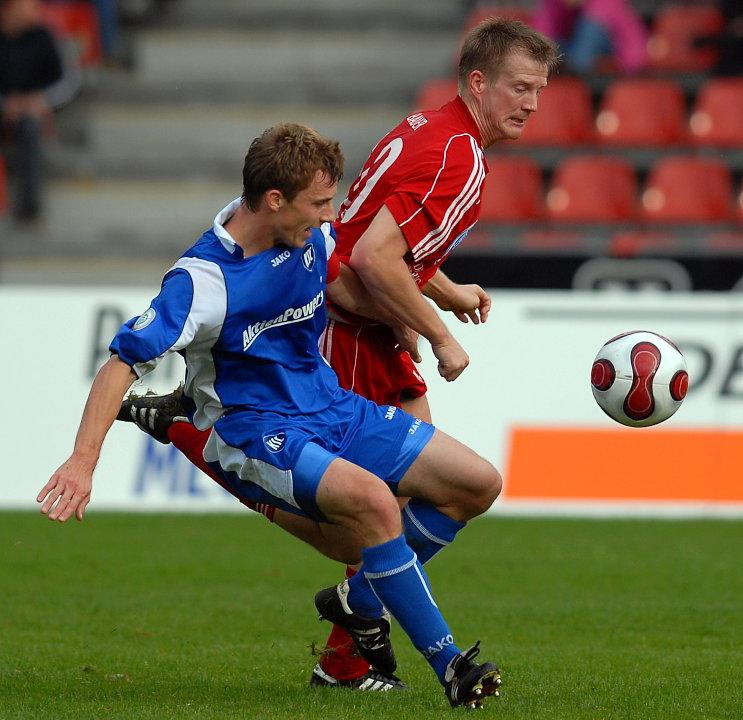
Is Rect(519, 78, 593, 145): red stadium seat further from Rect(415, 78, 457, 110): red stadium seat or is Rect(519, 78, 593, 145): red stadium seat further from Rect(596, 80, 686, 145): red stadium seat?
Rect(415, 78, 457, 110): red stadium seat

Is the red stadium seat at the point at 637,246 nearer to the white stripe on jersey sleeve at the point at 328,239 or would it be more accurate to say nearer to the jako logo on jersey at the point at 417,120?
the jako logo on jersey at the point at 417,120

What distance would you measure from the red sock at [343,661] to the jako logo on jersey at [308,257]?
4.48 feet

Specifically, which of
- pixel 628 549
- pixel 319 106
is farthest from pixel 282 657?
pixel 319 106

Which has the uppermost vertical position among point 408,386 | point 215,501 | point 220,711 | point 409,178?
point 409,178

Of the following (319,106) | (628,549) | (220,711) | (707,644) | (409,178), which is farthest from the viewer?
(319,106)

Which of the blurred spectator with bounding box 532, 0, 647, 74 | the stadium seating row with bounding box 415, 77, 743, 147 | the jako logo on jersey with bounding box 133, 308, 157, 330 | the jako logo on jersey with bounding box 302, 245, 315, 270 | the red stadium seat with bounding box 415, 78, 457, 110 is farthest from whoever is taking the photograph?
the blurred spectator with bounding box 532, 0, 647, 74

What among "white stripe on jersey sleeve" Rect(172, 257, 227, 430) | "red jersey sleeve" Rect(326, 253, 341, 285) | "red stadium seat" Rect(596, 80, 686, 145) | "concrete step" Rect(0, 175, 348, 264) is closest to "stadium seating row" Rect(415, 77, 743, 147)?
"red stadium seat" Rect(596, 80, 686, 145)

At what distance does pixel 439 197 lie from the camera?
5332 millimetres

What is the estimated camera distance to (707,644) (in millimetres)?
6328

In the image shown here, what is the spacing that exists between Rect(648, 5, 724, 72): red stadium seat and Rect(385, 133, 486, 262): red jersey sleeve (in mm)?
10376

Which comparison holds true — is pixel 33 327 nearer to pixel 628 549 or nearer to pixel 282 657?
pixel 628 549

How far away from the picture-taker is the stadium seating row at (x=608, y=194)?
44.5ft

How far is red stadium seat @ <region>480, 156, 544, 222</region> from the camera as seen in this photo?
44.7ft

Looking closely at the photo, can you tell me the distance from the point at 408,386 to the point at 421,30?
11.9m
